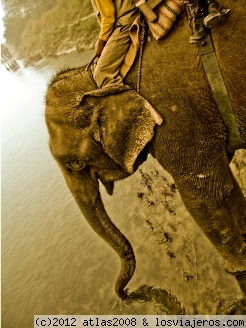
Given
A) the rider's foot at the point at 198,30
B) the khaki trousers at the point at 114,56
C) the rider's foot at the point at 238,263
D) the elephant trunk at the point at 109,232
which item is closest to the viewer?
the rider's foot at the point at 198,30

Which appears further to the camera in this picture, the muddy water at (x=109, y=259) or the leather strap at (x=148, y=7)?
the muddy water at (x=109, y=259)

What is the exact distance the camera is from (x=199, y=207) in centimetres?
193

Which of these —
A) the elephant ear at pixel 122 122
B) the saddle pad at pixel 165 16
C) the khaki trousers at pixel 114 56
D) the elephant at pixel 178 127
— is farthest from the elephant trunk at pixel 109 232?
the saddle pad at pixel 165 16

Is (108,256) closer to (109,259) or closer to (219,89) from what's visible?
(109,259)

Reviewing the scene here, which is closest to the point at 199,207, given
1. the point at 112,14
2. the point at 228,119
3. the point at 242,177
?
the point at 228,119

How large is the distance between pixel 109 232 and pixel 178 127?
40.0 inches

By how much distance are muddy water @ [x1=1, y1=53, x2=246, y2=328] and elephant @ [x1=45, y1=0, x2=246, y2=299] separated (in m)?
0.54

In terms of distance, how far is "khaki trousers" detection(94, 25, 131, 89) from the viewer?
5.91 feet

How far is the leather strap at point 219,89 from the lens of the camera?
161 cm

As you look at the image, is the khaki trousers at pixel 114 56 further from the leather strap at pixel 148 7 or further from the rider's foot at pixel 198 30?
the rider's foot at pixel 198 30

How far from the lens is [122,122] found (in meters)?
1.87

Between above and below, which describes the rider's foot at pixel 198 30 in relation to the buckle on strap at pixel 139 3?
below

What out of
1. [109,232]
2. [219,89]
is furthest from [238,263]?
[219,89]

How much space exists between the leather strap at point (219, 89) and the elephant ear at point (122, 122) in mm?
318
